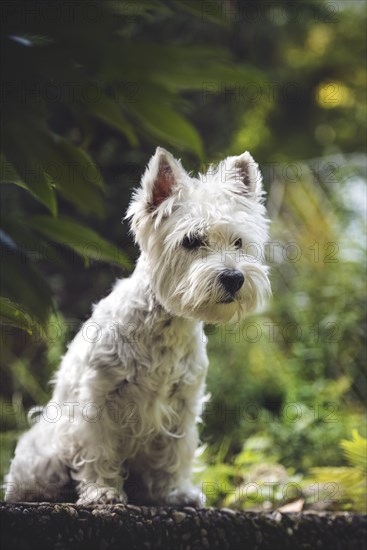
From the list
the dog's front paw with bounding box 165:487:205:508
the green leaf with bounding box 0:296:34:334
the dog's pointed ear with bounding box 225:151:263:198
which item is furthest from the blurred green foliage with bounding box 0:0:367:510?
the dog's front paw with bounding box 165:487:205:508

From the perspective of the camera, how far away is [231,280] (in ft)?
7.59

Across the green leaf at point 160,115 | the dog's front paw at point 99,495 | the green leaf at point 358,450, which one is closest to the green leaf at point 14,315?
the green leaf at point 160,115

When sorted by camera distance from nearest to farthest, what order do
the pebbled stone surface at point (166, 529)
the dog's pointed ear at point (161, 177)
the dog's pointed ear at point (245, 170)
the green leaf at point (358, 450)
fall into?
the pebbled stone surface at point (166, 529) → the dog's pointed ear at point (161, 177) → the dog's pointed ear at point (245, 170) → the green leaf at point (358, 450)

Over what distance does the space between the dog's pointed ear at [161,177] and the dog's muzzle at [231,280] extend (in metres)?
0.38

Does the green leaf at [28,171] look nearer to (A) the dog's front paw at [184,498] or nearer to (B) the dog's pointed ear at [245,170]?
(B) the dog's pointed ear at [245,170]

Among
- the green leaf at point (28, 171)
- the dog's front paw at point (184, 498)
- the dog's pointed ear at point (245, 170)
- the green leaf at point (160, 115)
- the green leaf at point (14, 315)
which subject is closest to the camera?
the green leaf at point (28, 171)

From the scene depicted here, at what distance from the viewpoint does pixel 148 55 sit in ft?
3.38

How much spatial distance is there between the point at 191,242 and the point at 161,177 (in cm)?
25

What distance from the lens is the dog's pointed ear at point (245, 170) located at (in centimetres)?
259

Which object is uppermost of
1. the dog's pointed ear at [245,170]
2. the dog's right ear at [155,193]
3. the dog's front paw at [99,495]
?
the dog's pointed ear at [245,170]

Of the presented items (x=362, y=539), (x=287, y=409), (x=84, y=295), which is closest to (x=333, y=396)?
(x=287, y=409)

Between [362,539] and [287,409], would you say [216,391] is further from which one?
[362,539]

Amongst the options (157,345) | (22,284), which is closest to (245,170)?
(157,345)

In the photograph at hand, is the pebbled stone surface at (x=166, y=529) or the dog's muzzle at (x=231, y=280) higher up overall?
the dog's muzzle at (x=231, y=280)
